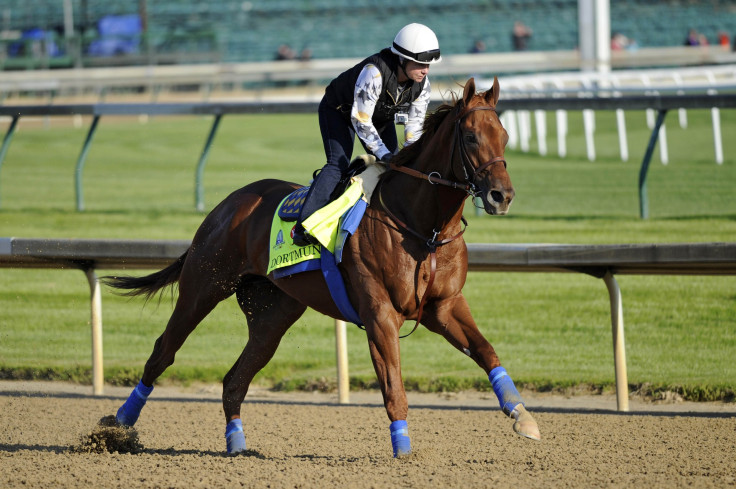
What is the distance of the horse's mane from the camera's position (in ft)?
16.4

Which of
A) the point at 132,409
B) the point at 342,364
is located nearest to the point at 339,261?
the point at 132,409

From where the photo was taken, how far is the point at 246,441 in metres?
5.82

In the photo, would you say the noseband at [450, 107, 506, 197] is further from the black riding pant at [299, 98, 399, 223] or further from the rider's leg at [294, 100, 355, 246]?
the rider's leg at [294, 100, 355, 246]

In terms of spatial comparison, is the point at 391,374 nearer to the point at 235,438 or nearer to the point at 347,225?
the point at 347,225

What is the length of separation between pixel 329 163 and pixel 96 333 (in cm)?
257

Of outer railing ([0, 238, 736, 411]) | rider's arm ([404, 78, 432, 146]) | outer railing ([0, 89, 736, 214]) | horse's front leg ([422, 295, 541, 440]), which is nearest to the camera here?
horse's front leg ([422, 295, 541, 440])

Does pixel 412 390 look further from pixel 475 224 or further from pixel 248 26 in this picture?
pixel 248 26

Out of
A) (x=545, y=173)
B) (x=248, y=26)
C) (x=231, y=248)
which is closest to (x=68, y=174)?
(x=545, y=173)

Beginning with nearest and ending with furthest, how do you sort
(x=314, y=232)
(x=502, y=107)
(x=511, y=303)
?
(x=314, y=232)
(x=511, y=303)
(x=502, y=107)

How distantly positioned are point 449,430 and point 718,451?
1.51 meters

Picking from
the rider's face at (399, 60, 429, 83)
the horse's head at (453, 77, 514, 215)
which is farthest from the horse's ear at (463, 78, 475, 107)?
the rider's face at (399, 60, 429, 83)

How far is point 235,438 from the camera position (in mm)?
5508

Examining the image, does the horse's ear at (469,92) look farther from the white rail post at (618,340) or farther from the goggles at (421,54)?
the white rail post at (618,340)

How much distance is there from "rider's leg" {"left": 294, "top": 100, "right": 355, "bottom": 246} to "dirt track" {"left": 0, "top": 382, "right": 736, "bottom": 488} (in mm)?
1230
